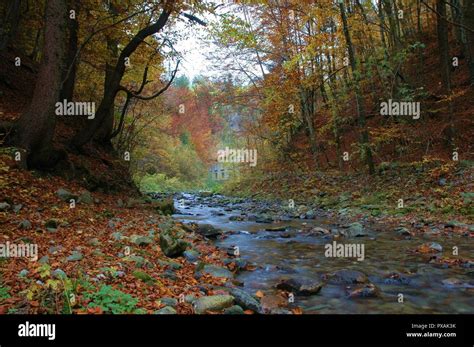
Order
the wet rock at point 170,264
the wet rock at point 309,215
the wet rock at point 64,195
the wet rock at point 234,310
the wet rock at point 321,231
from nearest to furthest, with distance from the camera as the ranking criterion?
1. the wet rock at point 234,310
2. the wet rock at point 170,264
3. the wet rock at point 64,195
4. the wet rock at point 321,231
5. the wet rock at point 309,215

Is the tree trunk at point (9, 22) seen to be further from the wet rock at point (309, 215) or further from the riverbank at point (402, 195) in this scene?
the riverbank at point (402, 195)

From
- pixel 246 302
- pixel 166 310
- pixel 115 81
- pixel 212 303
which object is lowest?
pixel 246 302

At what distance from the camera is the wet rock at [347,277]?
602cm

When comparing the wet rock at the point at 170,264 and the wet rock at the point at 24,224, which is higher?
the wet rock at the point at 24,224

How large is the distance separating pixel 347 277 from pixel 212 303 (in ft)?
8.79

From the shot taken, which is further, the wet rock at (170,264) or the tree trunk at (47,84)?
the tree trunk at (47,84)

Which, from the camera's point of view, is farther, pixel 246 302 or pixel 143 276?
pixel 143 276

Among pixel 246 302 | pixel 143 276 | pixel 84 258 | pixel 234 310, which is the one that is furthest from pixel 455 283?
pixel 84 258

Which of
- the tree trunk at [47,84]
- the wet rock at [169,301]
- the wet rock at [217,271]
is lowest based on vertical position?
the wet rock at [217,271]

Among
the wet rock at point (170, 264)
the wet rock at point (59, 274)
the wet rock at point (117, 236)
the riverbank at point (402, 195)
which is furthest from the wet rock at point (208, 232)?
the wet rock at point (59, 274)

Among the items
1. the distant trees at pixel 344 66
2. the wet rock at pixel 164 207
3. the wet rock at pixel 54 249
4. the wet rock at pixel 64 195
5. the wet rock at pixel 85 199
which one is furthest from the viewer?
the distant trees at pixel 344 66

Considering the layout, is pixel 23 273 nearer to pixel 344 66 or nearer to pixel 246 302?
pixel 246 302

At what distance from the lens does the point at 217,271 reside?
6.32 m

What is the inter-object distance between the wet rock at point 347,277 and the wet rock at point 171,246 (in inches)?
107
